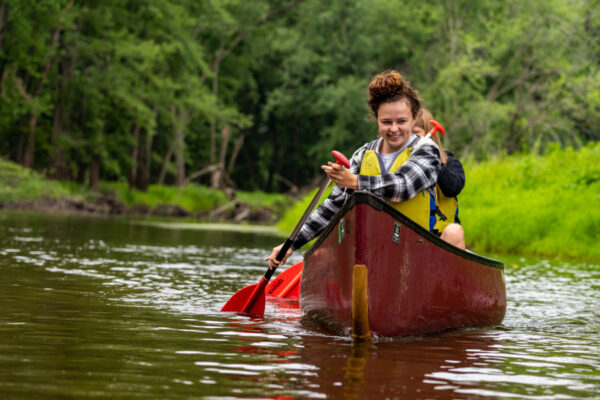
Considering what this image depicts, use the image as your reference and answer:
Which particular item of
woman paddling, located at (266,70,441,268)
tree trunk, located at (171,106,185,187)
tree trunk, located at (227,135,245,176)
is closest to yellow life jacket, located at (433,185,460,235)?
woman paddling, located at (266,70,441,268)

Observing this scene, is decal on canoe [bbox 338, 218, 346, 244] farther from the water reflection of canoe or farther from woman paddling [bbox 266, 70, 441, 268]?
woman paddling [bbox 266, 70, 441, 268]

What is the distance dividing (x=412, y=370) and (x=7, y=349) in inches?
83.7

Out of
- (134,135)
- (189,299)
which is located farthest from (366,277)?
(134,135)

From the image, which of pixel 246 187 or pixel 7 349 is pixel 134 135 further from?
pixel 7 349

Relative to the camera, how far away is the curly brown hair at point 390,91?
5.83m

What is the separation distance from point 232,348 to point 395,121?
187 cm

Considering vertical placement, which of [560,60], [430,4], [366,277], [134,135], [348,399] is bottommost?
[348,399]

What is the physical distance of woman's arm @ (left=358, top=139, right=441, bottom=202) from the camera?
5754 millimetres

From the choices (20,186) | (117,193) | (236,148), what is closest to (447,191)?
(20,186)

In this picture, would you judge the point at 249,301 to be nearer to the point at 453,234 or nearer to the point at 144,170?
the point at 453,234

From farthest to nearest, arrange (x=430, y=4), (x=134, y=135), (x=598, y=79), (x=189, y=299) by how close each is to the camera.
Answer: (x=430, y=4)
(x=134, y=135)
(x=598, y=79)
(x=189, y=299)

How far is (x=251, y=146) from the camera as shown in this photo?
5091cm

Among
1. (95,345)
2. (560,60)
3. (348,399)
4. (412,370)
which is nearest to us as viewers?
(348,399)

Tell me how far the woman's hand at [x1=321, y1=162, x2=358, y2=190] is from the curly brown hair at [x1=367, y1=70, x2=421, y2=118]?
63 centimetres
